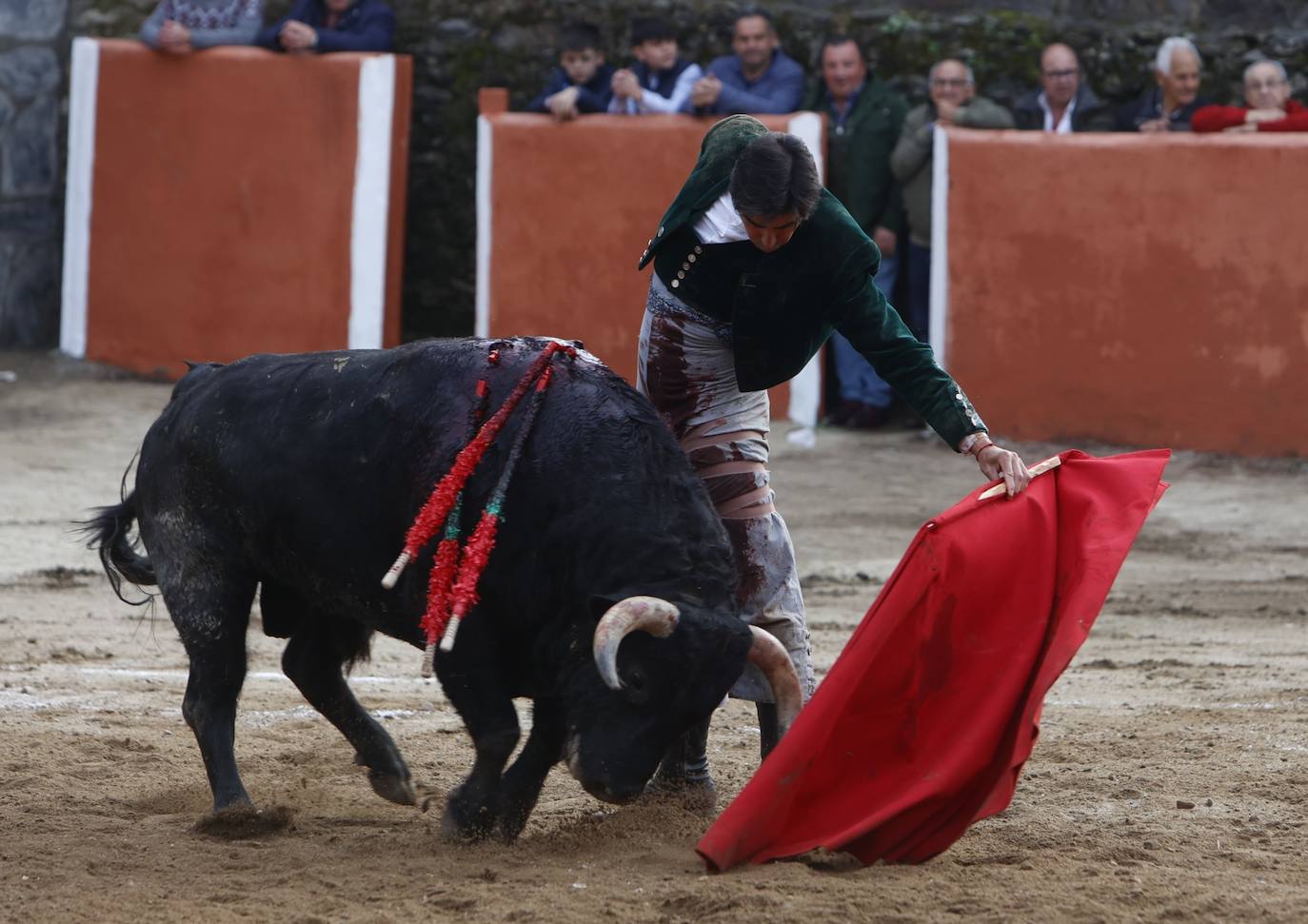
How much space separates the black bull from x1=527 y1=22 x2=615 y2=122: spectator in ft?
18.5

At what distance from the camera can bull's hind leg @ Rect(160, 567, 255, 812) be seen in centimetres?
420

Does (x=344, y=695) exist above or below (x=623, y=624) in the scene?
below

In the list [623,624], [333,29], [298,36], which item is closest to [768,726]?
[623,624]

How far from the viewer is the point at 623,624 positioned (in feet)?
11.2

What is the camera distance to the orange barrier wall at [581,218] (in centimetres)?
968

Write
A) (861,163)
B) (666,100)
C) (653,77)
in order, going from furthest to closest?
1. (653,77)
2. (666,100)
3. (861,163)

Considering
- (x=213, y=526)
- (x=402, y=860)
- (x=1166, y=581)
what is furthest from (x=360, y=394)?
(x=1166, y=581)

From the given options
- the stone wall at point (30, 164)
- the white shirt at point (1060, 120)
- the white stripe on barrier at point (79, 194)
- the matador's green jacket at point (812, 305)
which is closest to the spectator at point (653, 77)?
the white shirt at point (1060, 120)

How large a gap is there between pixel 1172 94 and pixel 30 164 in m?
6.53

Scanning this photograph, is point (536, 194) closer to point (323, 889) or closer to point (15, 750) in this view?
point (15, 750)

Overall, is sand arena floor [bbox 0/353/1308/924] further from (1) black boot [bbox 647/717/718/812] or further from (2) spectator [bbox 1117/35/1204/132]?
(2) spectator [bbox 1117/35/1204/132]

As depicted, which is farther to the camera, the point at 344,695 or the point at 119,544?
the point at 119,544

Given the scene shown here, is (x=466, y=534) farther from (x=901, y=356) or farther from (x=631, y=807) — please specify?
(x=901, y=356)

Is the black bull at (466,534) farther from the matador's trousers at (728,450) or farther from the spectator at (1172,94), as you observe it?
the spectator at (1172,94)
